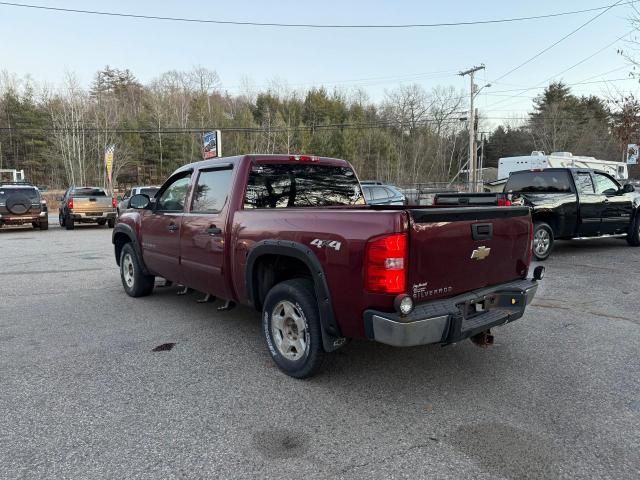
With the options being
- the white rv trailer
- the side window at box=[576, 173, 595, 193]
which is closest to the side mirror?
the side window at box=[576, 173, 595, 193]

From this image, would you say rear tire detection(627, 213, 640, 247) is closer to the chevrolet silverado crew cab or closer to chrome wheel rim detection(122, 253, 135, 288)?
the chevrolet silverado crew cab

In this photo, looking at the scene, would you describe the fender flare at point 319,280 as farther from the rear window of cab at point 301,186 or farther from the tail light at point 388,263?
the rear window of cab at point 301,186

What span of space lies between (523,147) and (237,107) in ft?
145

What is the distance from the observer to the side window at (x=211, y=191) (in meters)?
4.66

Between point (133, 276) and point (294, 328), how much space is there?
3.74 m

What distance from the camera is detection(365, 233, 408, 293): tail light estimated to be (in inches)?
118

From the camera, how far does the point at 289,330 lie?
394 centimetres

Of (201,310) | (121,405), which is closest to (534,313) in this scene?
(201,310)

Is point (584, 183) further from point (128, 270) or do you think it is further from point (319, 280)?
point (128, 270)

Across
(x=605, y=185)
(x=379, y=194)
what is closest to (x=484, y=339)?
(x=605, y=185)

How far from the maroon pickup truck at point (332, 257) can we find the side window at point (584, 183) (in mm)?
6823

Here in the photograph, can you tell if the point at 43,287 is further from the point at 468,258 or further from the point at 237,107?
the point at 237,107

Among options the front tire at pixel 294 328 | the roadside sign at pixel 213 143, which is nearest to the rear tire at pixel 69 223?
the roadside sign at pixel 213 143

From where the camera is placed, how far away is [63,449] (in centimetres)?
281
